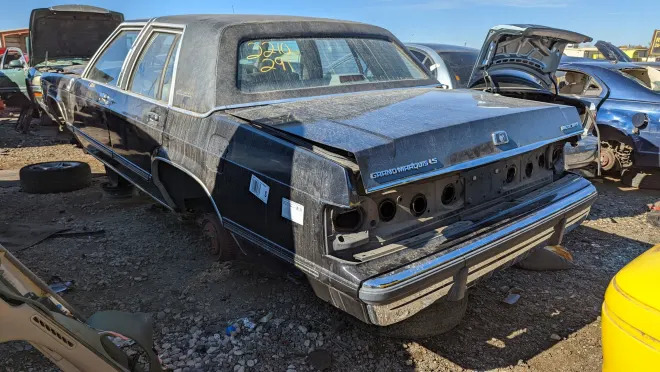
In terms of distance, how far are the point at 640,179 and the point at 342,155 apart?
5.40 meters

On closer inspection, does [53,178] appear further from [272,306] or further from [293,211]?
[293,211]

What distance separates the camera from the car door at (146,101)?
3.45 meters

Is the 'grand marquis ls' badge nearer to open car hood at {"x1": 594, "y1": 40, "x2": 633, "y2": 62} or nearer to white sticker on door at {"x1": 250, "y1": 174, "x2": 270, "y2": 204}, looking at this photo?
white sticker on door at {"x1": 250, "y1": 174, "x2": 270, "y2": 204}

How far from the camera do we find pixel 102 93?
4.27m

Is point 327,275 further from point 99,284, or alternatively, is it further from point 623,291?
point 99,284

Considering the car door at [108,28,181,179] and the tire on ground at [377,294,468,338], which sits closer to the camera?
the tire on ground at [377,294,468,338]

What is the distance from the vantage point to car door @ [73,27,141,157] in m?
4.13

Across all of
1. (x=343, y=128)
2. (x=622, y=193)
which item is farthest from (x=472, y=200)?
(x=622, y=193)

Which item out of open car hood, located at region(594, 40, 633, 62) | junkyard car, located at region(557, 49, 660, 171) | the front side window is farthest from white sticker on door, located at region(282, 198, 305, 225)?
open car hood, located at region(594, 40, 633, 62)

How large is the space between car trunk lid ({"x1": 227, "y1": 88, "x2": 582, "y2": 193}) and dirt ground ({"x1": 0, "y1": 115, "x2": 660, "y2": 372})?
76 centimetres

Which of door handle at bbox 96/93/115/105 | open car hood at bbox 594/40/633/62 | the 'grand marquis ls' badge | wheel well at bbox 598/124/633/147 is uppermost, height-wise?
the 'grand marquis ls' badge

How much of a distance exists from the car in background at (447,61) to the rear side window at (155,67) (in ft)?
12.2

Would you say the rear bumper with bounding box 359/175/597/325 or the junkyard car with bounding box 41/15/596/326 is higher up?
the junkyard car with bounding box 41/15/596/326

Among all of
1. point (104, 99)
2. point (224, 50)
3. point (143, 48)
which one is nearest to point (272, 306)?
point (224, 50)
